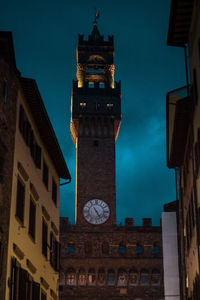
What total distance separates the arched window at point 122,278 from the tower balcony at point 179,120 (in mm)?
27817

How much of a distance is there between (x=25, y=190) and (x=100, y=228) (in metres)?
34.8

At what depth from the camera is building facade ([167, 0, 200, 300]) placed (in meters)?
16.8

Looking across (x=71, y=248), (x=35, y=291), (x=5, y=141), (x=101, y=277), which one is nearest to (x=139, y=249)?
(x=101, y=277)

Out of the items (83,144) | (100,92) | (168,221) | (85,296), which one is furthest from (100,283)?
(168,221)

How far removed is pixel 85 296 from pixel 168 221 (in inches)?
1001

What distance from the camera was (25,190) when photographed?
1984 cm

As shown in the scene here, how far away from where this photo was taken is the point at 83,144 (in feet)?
188

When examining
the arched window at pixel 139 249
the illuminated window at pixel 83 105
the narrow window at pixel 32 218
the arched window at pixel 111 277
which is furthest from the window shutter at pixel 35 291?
the illuminated window at pixel 83 105

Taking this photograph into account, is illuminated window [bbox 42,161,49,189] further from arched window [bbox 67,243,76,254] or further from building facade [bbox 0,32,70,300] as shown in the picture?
arched window [bbox 67,243,76,254]

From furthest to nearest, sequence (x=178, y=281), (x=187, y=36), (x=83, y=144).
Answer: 1. (x=83, y=144)
2. (x=178, y=281)
3. (x=187, y=36)

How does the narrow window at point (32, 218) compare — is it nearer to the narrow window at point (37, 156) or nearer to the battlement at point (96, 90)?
the narrow window at point (37, 156)

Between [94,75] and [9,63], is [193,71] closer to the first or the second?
[9,63]

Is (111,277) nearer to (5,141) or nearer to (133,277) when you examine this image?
(133,277)

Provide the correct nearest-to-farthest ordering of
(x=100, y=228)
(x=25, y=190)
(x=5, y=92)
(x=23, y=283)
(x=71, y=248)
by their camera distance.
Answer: (x=5, y=92) < (x=23, y=283) < (x=25, y=190) < (x=100, y=228) < (x=71, y=248)
